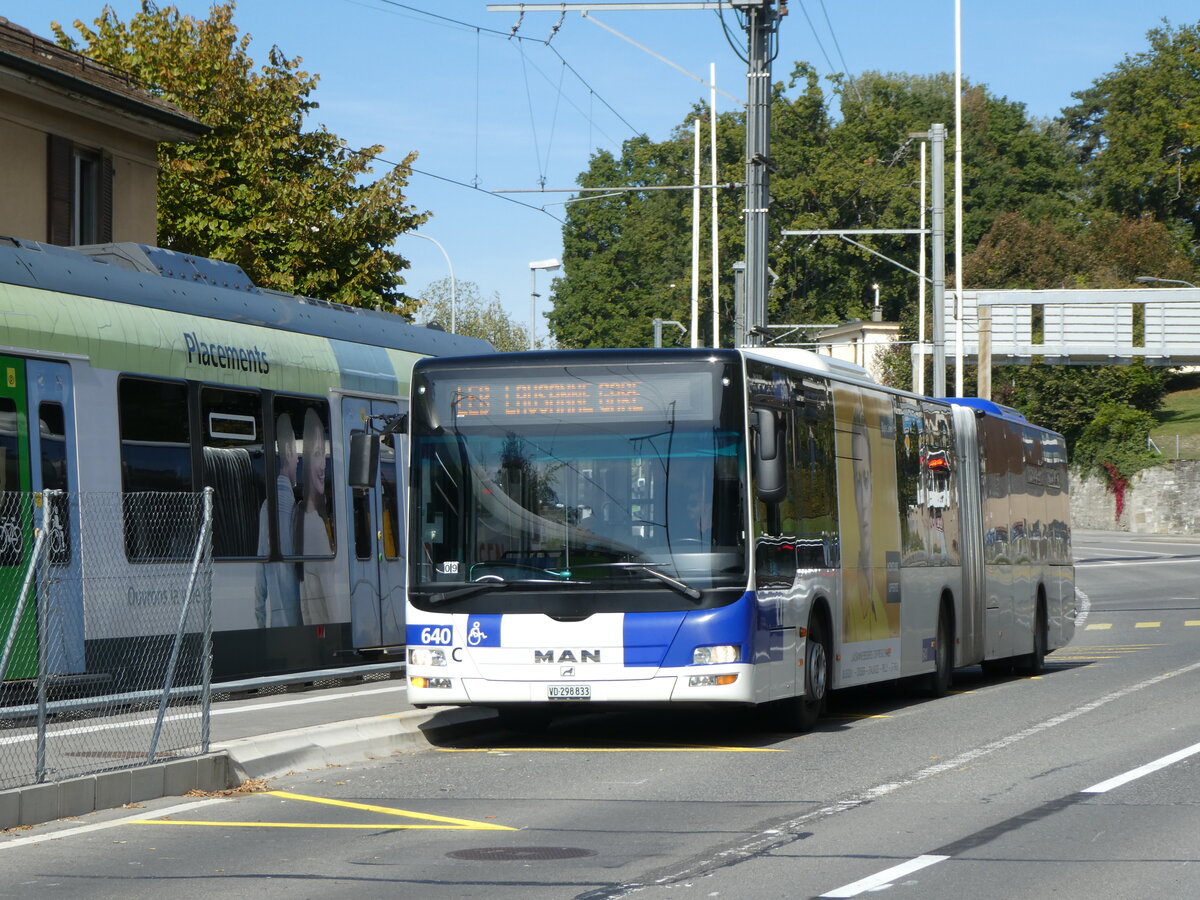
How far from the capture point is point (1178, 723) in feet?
49.3

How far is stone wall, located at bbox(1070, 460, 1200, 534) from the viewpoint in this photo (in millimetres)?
72625

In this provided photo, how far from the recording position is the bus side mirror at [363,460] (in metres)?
13.8

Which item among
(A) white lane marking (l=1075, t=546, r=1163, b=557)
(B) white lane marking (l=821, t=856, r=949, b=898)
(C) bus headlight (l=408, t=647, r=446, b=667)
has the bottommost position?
(A) white lane marking (l=1075, t=546, r=1163, b=557)

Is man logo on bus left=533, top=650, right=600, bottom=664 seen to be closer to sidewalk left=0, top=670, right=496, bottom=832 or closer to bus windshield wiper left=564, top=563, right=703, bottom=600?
bus windshield wiper left=564, top=563, right=703, bottom=600

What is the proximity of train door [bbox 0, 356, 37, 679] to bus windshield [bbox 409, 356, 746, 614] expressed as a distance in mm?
2762

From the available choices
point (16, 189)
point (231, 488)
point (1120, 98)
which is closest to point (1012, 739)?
point (231, 488)

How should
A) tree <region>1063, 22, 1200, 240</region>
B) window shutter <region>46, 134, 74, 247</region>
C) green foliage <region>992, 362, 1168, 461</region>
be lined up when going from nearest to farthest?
1. window shutter <region>46, 134, 74, 247</region>
2. green foliage <region>992, 362, 1168, 461</region>
3. tree <region>1063, 22, 1200, 240</region>

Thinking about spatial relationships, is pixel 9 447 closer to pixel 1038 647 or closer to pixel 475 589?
pixel 475 589

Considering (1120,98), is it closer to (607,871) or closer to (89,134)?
(89,134)

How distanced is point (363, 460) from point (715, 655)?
3020 millimetres

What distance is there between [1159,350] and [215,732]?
4994 centimetres

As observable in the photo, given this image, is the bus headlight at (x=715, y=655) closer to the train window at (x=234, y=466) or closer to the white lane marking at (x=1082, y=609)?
the train window at (x=234, y=466)

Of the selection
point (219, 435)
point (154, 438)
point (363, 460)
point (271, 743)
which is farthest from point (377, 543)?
point (271, 743)

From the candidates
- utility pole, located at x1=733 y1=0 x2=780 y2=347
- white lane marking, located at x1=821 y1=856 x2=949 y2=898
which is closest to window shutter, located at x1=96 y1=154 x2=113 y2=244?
utility pole, located at x1=733 y1=0 x2=780 y2=347
